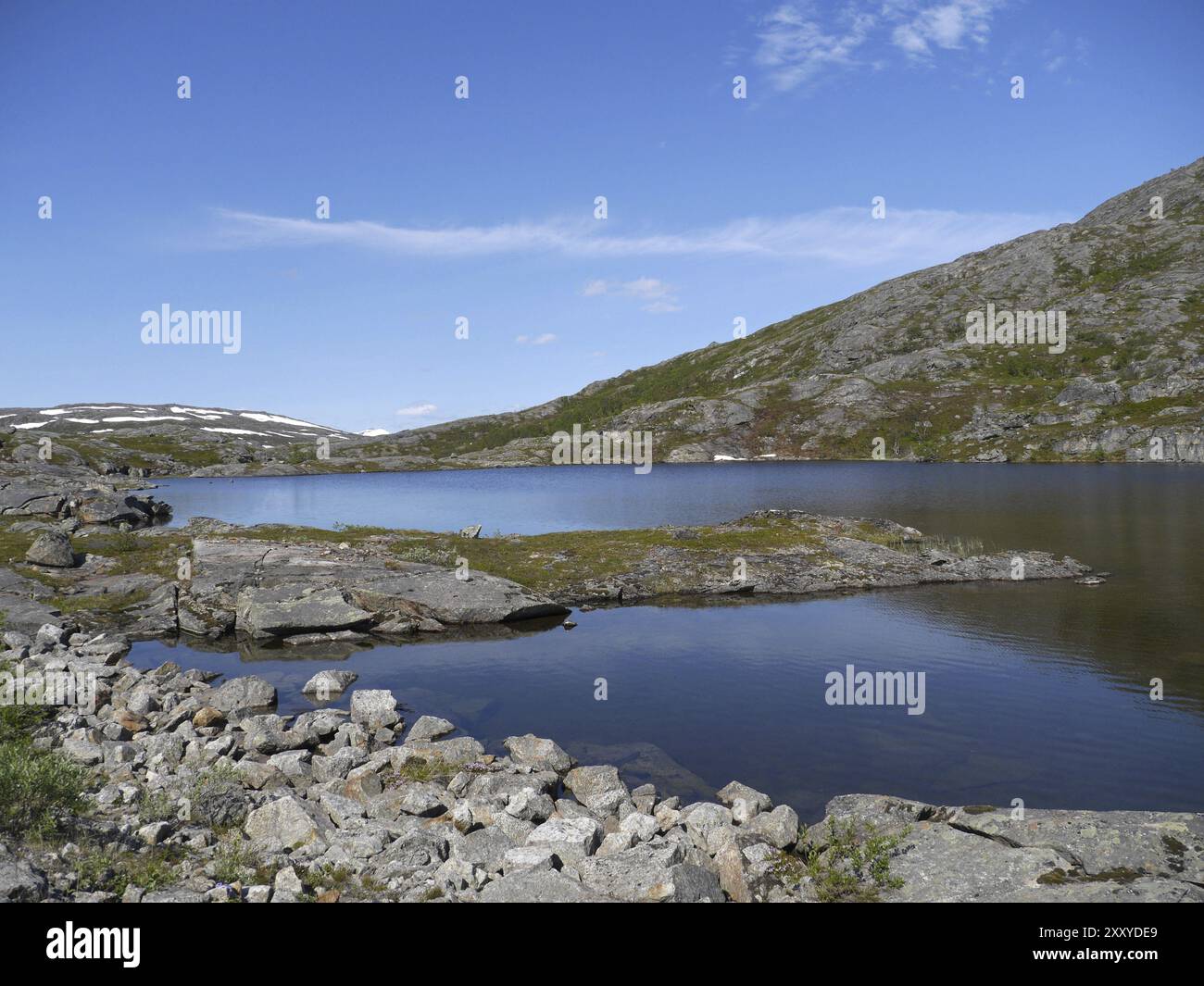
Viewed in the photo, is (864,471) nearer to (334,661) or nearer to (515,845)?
(334,661)

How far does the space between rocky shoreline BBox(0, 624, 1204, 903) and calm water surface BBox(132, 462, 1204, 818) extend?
405 cm

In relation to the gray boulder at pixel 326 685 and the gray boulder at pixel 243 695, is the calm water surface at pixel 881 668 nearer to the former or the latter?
the gray boulder at pixel 326 685

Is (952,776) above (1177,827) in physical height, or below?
below

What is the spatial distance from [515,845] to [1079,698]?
27391 millimetres

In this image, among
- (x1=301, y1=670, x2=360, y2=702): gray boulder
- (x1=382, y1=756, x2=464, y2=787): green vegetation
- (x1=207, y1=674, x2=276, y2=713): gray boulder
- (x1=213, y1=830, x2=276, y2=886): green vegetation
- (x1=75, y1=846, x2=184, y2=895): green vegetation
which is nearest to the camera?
(x1=75, y1=846, x2=184, y2=895): green vegetation

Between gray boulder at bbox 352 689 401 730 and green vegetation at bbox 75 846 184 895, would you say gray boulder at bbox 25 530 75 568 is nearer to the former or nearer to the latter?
gray boulder at bbox 352 689 401 730

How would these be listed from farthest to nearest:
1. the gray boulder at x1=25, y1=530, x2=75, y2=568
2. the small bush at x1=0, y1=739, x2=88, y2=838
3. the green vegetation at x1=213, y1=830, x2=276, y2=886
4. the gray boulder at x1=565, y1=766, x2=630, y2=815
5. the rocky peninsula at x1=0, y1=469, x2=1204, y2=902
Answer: the gray boulder at x1=25, y1=530, x2=75, y2=568
the gray boulder at x1=565, y1=766, x2=630, y2=815
the small bush at x1=0, y1=739, x2=88, y2=838
the rocky peninsula at x1=0, y1=469, x2=1204, y2=902
the green vegetation at x1=213, y1=830, x2=276, y2=886

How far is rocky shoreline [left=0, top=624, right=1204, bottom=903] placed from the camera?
15.1 meters

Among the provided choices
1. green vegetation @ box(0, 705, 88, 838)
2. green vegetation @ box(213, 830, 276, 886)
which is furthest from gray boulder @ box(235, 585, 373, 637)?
green vegetation @ box(213, 830, 276, 886)

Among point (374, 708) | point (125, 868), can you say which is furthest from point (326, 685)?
point (125, 868)

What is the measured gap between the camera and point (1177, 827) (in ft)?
57.6

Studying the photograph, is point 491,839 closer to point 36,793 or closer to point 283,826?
point 283,826

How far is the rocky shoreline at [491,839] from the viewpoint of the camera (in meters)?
15.1
